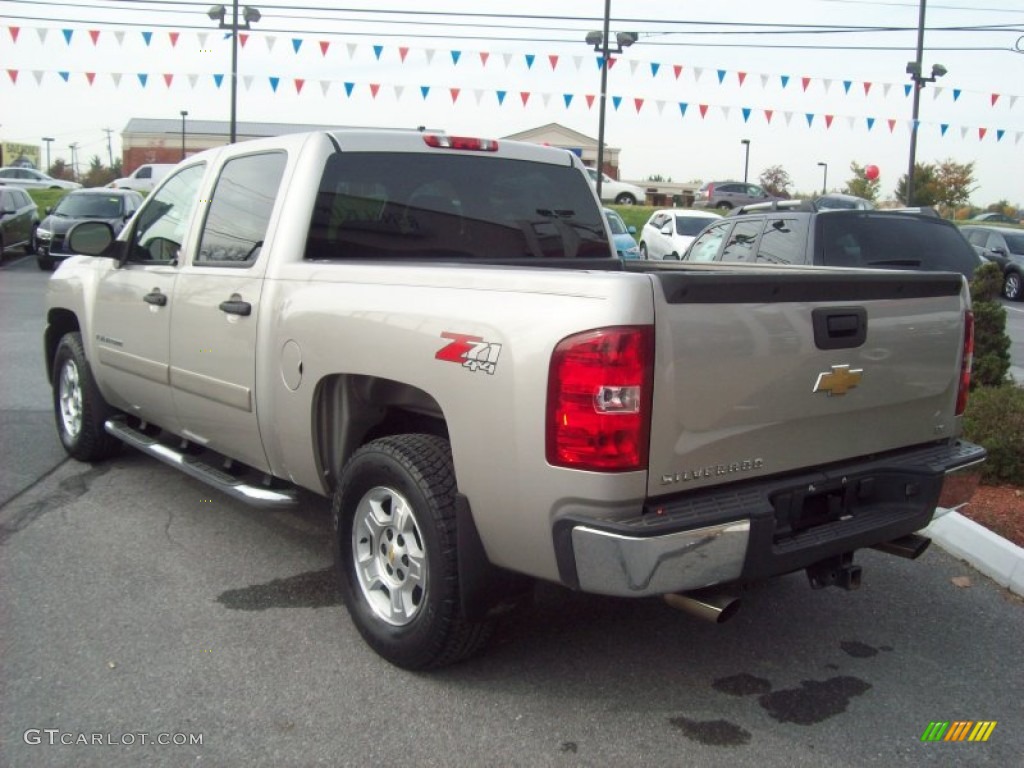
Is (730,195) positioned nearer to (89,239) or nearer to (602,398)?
(89,239)

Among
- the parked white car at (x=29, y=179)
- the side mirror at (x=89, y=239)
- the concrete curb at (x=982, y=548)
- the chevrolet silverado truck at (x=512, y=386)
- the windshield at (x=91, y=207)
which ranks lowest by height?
the concrete curb at (x=982, y=548)

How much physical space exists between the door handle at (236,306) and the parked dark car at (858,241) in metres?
4.80

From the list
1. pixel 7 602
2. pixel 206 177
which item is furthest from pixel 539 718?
pixel 206 177

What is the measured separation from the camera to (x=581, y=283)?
2.92 metres

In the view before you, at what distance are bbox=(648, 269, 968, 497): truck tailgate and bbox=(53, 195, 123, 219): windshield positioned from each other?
20482mm

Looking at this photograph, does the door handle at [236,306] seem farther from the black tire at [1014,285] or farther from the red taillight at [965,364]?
the black tire at [1014,285]

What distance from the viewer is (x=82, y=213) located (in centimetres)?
2111

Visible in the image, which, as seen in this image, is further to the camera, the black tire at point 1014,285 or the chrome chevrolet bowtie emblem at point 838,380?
the black tire at point 1014,285

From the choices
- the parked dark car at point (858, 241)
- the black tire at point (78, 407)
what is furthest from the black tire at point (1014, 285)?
the black tire at point (78, 407)

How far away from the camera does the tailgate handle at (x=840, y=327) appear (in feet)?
10.6

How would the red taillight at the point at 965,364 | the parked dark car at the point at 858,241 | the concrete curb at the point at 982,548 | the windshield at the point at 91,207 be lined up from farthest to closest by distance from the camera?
the windshield at the point at 91,207
the parked dark car at the point at 858,241
the concrete curb at the point at 982,548
the red taillight at the point at 965,364

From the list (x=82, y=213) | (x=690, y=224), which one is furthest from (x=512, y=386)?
(x=82, y=213)

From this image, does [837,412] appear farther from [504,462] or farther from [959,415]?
[504,462]

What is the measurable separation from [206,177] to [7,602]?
89.5 inches
